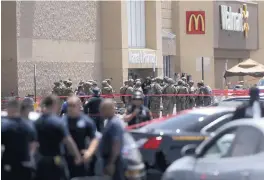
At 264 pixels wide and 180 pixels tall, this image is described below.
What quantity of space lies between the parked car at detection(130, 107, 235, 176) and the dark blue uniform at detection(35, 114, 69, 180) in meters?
1.57

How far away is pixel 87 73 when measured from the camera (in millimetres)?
35031

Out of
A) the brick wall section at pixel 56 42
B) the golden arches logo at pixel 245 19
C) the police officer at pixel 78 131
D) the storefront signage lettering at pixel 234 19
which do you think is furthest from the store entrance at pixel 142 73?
the police officer at pixel 78 131

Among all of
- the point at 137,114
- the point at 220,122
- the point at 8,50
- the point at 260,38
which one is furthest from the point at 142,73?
the point at 220,122

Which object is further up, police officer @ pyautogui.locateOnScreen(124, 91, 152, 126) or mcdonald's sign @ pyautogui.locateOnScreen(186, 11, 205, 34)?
mcdonald's sign @ pyautogui.locateOnScreen(186, 11, 205, 34)

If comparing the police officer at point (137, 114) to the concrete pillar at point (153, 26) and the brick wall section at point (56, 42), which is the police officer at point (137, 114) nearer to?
the brick wall section at point (56, 42)

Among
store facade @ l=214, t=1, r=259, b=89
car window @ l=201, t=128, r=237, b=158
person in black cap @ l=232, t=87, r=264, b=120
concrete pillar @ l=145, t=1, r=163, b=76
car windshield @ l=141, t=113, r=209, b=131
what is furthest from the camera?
store facade @ l=214, t=1, r=259, b=89

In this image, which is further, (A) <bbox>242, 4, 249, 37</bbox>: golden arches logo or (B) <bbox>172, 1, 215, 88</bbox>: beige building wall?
(A) <bbox>242, 4, 249, 37</bbox>: golden arches logo

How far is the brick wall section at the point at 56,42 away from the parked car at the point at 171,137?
19413mm

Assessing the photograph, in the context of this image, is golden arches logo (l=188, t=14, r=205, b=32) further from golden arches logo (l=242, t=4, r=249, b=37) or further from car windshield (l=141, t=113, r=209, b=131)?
car windshield (l=141, t=113, r=209, b=131)

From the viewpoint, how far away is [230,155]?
28.3 ft

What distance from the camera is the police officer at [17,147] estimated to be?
951 centimetres

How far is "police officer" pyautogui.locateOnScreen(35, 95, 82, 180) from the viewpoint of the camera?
964 cm

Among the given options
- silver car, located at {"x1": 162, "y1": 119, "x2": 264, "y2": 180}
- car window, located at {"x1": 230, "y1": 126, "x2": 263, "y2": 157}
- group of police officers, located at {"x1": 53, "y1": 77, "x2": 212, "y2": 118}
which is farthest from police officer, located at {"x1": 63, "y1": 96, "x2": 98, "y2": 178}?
group of police officers, located at {"x1": 53, "y1": 77, "x2": 212, "y2": 118}

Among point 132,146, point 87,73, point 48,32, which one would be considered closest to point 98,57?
point 87,73
